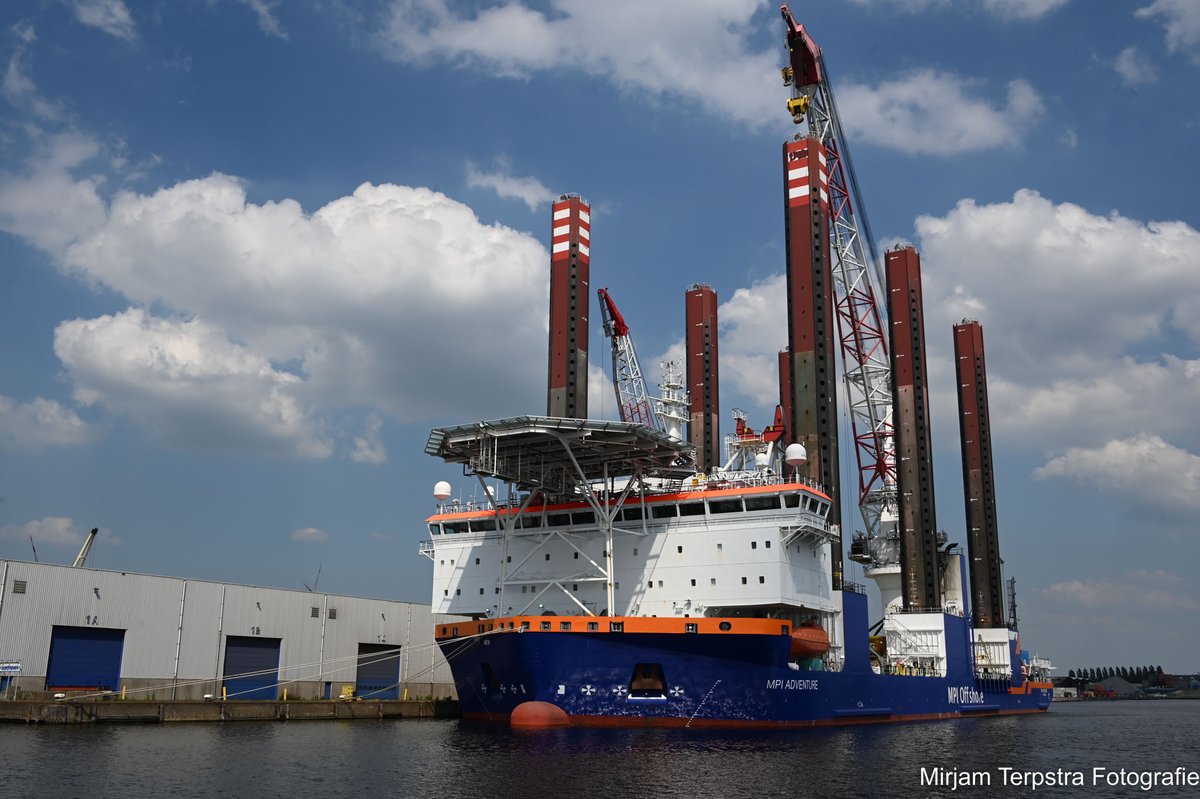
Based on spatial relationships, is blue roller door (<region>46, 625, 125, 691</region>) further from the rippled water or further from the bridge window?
the bridge window

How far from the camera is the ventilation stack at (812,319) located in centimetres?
4791

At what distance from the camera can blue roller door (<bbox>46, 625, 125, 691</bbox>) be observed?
140 feet

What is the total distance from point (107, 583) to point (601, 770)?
94.4 feet

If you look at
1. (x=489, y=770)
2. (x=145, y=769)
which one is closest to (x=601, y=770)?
(x=489, y=770)

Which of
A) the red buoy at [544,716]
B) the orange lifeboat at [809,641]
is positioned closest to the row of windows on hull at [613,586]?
the orange lifeboat at [809,641]

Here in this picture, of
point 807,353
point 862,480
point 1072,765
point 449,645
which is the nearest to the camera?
point 1072,765

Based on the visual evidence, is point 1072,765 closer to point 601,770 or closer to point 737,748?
point 737,748

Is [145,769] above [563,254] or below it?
below

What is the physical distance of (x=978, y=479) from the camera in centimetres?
7738

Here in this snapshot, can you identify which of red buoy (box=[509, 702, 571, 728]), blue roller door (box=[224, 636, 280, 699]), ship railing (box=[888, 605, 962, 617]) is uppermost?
ship railing (box=[888, 605, 962, 617])

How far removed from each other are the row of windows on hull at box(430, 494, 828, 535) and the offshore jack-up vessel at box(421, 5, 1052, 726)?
0.32 ft

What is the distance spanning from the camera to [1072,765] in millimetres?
32625

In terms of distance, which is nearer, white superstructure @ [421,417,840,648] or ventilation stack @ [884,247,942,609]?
white superstructure @ [421,417,840,648]

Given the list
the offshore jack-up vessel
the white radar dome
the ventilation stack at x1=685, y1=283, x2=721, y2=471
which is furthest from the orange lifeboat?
the ventilation stack at x1=685, y1=283, x2=721, y2=471
